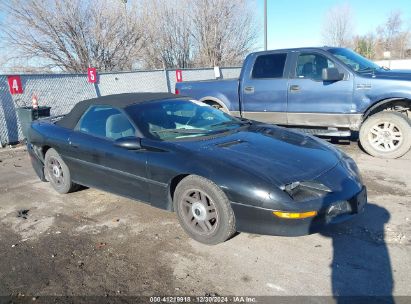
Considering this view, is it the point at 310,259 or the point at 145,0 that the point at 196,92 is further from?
the point at 145,0

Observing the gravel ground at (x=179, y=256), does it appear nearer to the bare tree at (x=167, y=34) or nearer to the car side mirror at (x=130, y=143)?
the car side mirror at (x=130, y=143)

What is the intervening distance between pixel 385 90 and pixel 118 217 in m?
4.63

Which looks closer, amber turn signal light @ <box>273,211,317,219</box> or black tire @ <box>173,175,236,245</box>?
amber turn signal light @ <box>273,211,317,219</box>

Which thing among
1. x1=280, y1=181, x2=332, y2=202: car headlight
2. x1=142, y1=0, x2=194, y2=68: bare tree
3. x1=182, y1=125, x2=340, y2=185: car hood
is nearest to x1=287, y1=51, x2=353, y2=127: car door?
x1=182, y1=125, x2=340, y2=185: car hood

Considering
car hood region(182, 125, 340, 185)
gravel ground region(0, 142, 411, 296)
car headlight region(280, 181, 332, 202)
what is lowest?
gravel ground region(0, 142, 411, 296)

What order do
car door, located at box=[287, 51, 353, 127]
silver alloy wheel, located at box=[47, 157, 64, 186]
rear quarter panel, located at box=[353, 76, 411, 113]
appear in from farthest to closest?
1. car door, located at box=[287, 51, 353, 127]
2. rear quarter panel, located at box=[353, 76, 411, 113]
3. silver alloy wheel, located at box=[47, 157, 64, 186]

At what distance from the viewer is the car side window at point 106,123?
413 cm

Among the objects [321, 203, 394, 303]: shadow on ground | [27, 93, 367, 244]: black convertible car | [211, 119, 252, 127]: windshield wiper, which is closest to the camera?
[321, 203, 394, 303]: shadow on ground

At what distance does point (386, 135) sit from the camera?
6207 millimetres

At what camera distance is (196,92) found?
8.17 m

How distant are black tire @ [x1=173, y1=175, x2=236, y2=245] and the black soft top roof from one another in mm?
1398

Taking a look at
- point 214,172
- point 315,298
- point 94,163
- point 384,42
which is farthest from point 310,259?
point 384,42

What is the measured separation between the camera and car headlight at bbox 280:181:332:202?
305 centimetres

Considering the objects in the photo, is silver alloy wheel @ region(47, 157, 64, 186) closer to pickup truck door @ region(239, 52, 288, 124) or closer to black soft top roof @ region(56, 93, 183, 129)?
black soft top roof @ region(56, 93, 183, 129)
